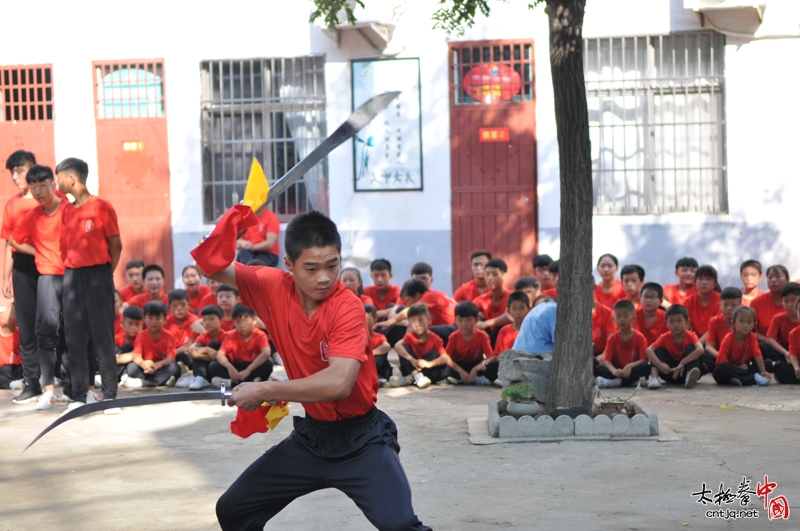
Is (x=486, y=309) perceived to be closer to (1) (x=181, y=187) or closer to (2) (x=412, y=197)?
(2) (x=412, y=197)

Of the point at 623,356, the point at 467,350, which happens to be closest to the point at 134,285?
the point at 467,350

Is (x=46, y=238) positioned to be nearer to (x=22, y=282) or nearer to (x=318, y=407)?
(x=22, y=282)

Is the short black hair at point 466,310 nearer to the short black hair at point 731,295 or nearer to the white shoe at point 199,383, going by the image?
the short black hair at point 731,295

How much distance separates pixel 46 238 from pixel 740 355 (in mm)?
5633

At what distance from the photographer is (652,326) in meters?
8.67

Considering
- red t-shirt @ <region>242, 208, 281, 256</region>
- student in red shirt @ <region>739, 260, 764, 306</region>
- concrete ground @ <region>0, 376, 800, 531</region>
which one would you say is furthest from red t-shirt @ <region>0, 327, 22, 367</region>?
student in red shirt @ <region>739, 260, 764, 306</region>

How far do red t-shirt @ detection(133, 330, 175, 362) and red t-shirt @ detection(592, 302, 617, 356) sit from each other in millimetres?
3770

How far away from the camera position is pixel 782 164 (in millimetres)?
11164

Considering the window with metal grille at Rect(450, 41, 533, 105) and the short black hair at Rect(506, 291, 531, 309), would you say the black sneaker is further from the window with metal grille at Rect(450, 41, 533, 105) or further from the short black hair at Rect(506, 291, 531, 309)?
the window with metal grille at Rect(450, 41, 533, 105)

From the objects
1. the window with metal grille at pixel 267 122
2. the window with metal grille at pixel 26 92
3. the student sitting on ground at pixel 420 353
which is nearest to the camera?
the student sitting on ground at pixel 420 353

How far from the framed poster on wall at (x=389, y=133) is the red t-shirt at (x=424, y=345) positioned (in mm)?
3609

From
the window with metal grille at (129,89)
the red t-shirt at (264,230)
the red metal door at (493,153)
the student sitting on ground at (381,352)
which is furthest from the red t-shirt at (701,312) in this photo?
the window with metal grille at (129,89)

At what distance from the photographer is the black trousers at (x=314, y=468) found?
3.30 metres

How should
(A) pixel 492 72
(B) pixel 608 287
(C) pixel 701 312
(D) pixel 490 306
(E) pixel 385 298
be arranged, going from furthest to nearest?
(A) pixel 492 72 < (E) pixel 385 298 < (B) pixel 608 287 < (D) pixel 490 306 < (C) pixel 701 312
